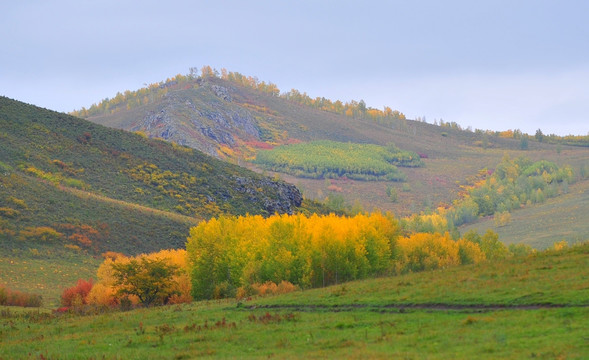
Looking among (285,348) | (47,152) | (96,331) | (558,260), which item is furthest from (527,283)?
(47,152)

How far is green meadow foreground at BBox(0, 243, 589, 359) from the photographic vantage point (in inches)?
986

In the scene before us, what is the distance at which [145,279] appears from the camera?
204 ft

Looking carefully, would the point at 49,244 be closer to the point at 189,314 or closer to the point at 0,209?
the point at 0,209

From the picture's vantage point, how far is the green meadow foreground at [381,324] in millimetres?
25047

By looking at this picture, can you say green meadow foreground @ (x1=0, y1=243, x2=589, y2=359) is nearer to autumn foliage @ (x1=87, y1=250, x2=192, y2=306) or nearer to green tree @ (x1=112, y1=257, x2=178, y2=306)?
green tree @ (x1=112, y1=257, x2=178, y2=306)

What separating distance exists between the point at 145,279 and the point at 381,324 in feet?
118

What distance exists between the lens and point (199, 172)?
17050 centimetres

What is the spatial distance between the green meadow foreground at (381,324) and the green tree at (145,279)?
16347mm

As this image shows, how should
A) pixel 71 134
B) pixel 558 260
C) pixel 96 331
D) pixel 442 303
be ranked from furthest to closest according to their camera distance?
1. pixel 71 134
2. pixel 558 260
3. pixel 96 331
4. pixel 442 303

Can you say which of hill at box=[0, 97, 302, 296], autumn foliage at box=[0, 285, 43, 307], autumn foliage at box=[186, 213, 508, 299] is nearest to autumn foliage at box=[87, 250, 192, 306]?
autumn foliage at box=[186, 213, 508, 299]

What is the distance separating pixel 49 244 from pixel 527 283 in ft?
267

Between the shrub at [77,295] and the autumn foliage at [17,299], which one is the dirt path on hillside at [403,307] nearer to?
the shrub at [77,295]

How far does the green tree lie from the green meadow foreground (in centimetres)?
1635

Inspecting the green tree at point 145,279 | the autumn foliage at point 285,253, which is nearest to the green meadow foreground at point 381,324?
the green tree at point 145,279
